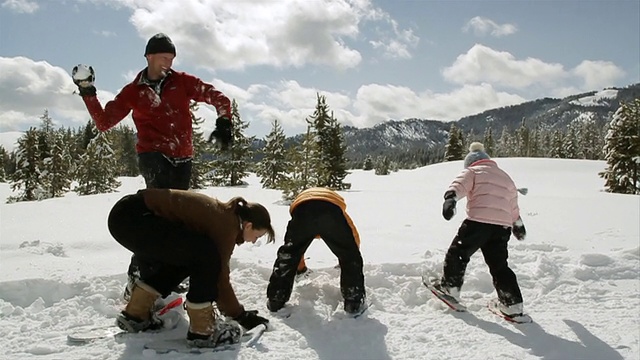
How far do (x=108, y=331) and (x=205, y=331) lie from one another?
82cm

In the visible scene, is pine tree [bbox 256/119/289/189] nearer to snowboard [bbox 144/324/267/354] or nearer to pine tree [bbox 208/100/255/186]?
pine tree [bbox 208/100/255/186]

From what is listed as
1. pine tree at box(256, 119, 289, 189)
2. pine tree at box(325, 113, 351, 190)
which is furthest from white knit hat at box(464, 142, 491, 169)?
pine tree at box(256, 119, 289, 189)

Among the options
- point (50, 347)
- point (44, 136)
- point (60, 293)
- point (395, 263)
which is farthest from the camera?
point (44, 136)

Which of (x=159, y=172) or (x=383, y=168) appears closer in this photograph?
(x=159, y=172)

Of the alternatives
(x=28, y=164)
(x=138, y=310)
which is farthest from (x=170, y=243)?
(x=28, y=164)

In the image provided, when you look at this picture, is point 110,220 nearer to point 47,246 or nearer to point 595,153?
point 47,246

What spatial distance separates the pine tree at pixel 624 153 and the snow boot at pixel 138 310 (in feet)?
106

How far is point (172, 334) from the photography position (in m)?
3.47

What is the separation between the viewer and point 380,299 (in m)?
4.42

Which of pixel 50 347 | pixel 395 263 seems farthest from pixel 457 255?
pixel 50 347

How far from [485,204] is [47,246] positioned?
5126 mm

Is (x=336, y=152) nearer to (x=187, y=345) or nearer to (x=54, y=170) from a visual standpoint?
(x=54, y=170)

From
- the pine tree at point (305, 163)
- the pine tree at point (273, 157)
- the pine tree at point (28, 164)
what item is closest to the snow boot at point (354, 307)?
the pine tree at point (305, 163)

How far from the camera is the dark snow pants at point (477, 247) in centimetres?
427
